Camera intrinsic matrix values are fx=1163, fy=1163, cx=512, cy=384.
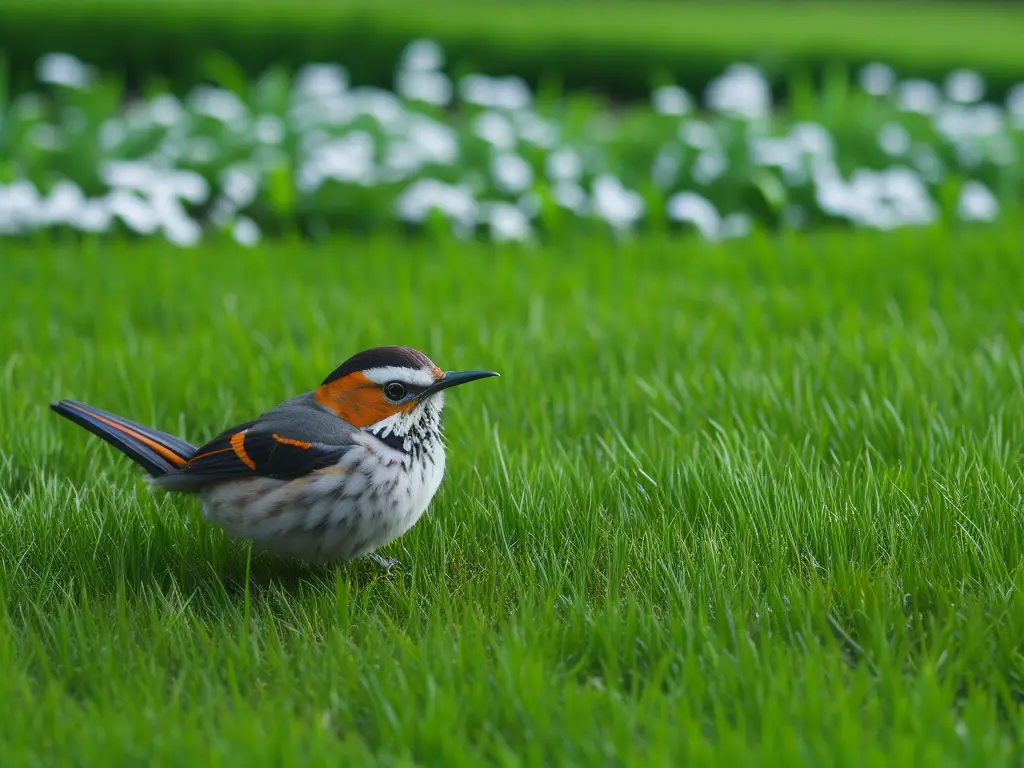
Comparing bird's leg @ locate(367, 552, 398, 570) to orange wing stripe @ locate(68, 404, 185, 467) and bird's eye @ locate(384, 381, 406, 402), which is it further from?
orange wing stripe @ locate(68, 404, 185, 467)

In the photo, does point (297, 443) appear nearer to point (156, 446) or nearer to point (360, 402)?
point (360, 402)

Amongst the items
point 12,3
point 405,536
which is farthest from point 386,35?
point 405,536

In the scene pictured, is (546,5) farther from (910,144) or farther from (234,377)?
(234,377)

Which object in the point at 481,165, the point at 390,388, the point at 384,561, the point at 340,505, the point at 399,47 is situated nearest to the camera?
the point at 340,505

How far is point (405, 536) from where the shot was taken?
121 inches

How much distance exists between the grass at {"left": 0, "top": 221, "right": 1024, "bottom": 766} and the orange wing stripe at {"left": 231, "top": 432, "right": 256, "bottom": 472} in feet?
1.01

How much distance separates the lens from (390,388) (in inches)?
111

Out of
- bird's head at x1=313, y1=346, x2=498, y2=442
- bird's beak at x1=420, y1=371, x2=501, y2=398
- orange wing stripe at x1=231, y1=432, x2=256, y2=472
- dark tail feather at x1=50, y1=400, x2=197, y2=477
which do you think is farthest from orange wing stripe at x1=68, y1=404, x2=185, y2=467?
bird's beak at x1=420, y1=371, x2=501, y2=398

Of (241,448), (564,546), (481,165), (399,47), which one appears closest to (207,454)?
(241,448)

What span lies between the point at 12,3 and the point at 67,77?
390 centimetres

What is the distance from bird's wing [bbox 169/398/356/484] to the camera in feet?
9.04

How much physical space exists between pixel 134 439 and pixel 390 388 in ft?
2.35

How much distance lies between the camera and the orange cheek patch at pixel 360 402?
2811 mm

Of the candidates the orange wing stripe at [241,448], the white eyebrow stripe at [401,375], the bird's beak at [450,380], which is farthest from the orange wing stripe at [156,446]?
the bird's beak at [450,380]
